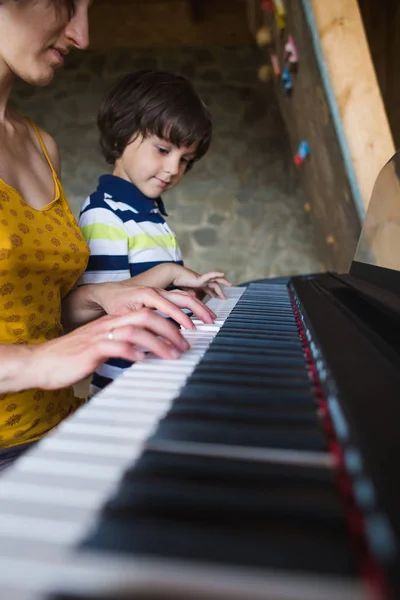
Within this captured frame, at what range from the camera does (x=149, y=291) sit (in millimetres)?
884

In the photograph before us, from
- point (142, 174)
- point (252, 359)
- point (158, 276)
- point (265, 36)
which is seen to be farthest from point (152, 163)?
point (265, 36)

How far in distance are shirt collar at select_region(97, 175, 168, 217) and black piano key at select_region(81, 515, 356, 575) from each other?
140 cm

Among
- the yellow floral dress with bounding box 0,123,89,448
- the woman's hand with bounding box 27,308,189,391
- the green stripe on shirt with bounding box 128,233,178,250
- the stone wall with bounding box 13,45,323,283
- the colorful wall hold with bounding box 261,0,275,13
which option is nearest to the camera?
the woman's hand with bounding box 27,308,189,391

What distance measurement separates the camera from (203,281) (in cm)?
140

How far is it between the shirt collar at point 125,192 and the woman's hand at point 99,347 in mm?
971

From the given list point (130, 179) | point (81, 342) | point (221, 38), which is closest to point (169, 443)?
point (81, 342)

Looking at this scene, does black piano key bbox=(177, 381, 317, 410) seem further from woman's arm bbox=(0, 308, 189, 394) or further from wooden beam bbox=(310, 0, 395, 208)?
wooden beam bbox=(310, 0, 395, 208)

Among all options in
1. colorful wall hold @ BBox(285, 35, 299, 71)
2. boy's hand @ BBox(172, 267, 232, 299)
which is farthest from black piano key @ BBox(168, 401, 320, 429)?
colorful wall hold @ BBox(285, 35, 299, 71)

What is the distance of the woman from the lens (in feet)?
2.89

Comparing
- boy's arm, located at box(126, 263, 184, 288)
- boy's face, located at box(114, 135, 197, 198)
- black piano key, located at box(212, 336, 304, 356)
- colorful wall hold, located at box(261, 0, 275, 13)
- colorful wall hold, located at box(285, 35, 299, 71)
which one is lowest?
black piano key, located at box(212, 336, 304, 356)

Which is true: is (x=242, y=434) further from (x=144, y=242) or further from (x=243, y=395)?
(x=144, y=242)

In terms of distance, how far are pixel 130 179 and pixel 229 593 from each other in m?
1.59

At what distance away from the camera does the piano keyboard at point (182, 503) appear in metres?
0.23

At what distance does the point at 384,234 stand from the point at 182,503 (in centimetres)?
91
